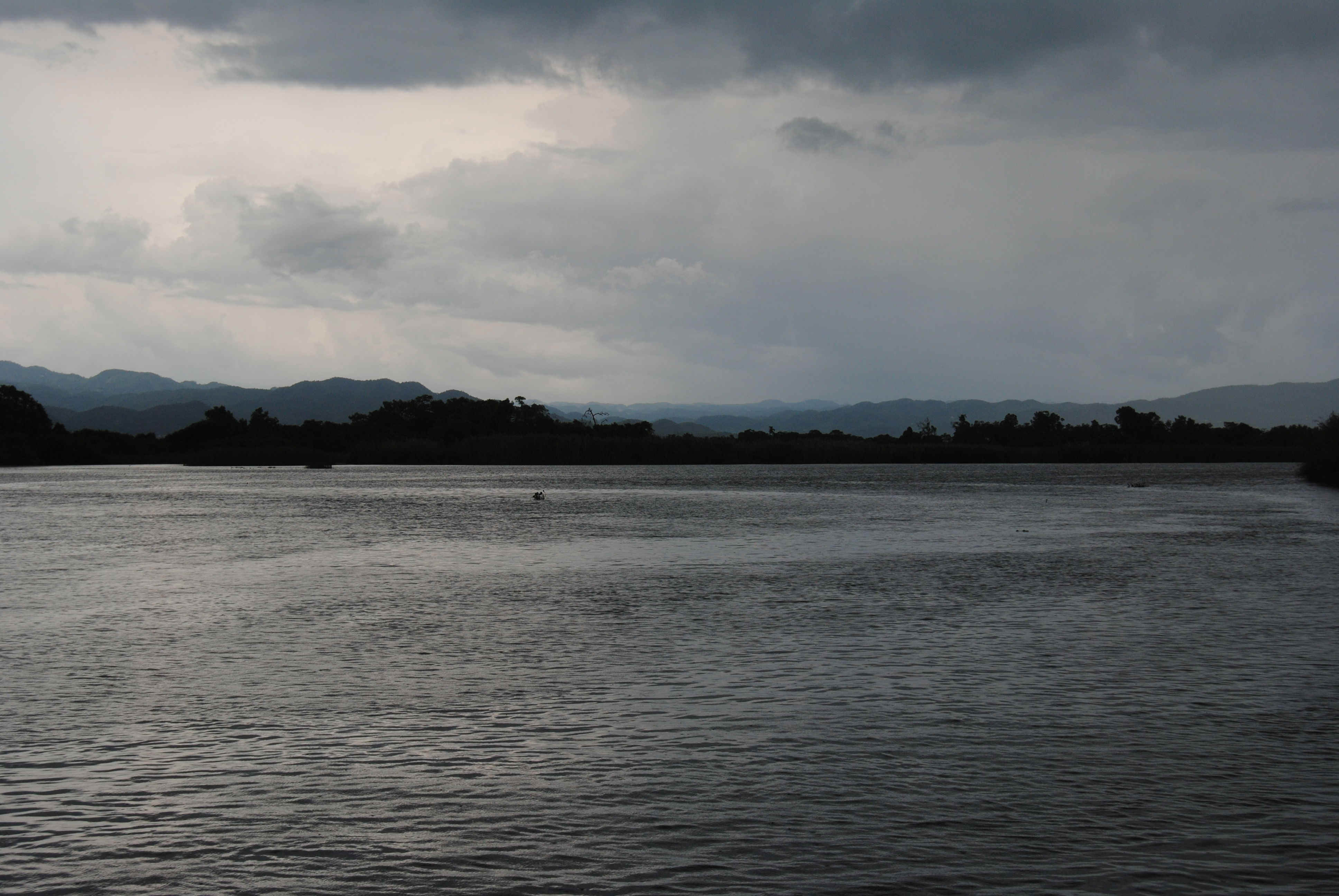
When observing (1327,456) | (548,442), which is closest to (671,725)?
(1327,456)

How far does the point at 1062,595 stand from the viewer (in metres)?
22.2

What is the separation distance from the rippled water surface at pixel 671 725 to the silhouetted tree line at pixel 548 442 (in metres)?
111

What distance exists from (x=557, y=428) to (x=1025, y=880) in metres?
155

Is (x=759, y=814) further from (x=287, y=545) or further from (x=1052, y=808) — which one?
(x=287, y=545)

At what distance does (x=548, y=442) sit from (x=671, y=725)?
130 m

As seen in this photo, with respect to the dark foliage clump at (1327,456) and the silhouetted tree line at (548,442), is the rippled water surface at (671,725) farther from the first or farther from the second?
the silhouetted tree line at (548,442)

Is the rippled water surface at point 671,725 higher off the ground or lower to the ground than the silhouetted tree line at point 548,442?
lower

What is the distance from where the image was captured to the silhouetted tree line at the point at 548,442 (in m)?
141

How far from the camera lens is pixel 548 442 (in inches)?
5527

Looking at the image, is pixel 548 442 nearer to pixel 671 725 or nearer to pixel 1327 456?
pixel 1327 456

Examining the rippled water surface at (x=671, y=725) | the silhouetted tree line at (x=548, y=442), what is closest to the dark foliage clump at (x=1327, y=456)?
the rippled water surface at (x=671, y=725)

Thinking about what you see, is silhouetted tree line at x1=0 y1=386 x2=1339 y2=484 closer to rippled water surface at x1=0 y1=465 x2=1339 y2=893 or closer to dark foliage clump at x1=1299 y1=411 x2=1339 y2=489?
dark foliage clump at x1=1299 y1=411 x2=1339 y2=489

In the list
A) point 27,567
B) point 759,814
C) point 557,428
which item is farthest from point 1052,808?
point 557,428

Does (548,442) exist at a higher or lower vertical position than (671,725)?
higher
